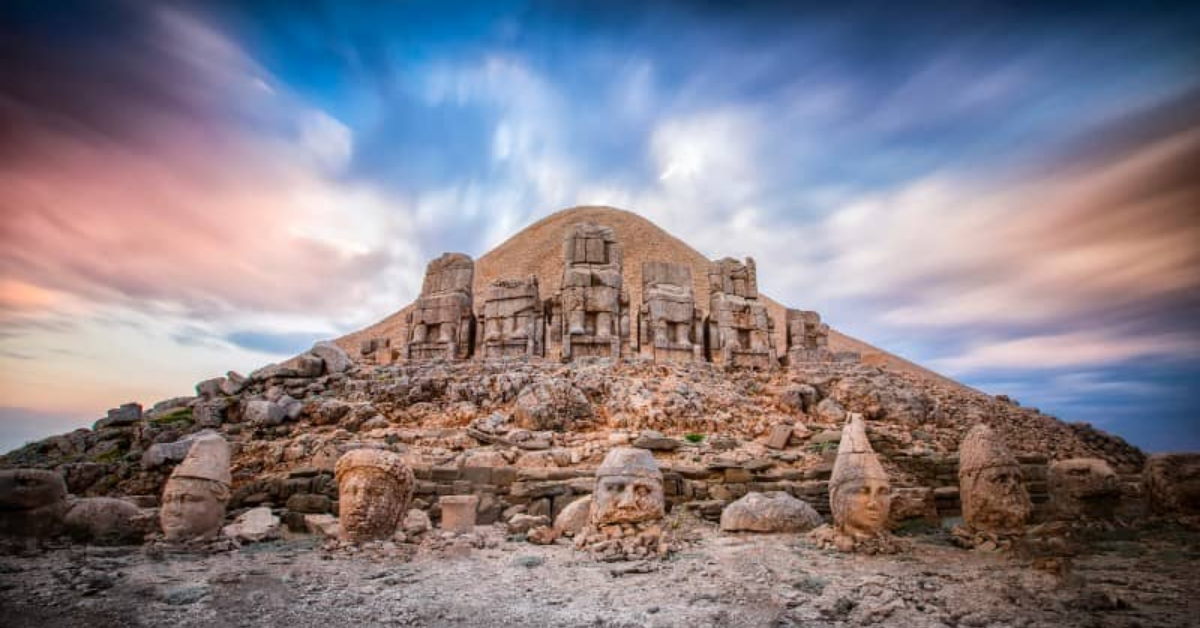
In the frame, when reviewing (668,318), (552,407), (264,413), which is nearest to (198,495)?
(264,413)

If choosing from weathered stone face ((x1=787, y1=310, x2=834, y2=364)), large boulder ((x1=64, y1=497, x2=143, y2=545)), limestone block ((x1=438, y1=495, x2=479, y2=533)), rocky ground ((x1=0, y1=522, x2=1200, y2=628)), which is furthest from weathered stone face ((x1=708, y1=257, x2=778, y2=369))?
large boulder ((x1=64, y1=497, x2=143, y2=545))

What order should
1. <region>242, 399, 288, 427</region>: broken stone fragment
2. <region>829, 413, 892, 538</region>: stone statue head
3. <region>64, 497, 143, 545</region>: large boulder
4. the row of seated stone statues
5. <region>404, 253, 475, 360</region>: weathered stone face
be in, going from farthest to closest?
<region>404, 253, 475, 360</region>: weathered stone face → the row of seated stone statues → <region>242, 399, 288, 427</region>: broken stone fragment → <region>64, 497, 143, 545</region>: large boulder → <region>829, 413, 892, 538</region>: stone statue head

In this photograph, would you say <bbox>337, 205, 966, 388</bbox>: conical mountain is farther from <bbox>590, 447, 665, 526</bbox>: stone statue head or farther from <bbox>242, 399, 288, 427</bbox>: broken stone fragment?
<bbox>590, 447, 665, 526</bbox>: stone statue head

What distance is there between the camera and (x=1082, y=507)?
926 cm

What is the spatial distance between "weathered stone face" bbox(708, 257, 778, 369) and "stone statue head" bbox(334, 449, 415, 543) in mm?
11995

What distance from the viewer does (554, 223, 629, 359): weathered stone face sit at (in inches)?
679

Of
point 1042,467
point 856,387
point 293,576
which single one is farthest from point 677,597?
point 856,387

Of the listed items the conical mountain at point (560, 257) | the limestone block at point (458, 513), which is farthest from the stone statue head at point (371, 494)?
the conical mountain at point (560, 257)

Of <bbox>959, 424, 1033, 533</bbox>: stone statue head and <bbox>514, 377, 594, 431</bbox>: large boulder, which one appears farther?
<bbox>514, 377, 594, 431</bbox>: large boulder

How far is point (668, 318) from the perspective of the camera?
18.0 meters

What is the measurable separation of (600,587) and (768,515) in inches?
129

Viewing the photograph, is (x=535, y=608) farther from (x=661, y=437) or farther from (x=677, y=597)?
(x=661, y=437)

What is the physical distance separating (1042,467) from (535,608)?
34.7ft

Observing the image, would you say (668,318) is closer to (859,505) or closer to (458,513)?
(458,513)
